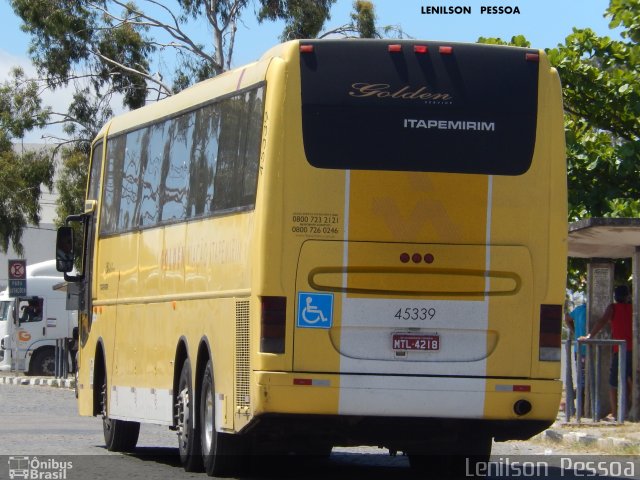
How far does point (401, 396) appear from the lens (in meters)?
10.9

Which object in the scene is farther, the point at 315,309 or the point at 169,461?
the point at 169,461

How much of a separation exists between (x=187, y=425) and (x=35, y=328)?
2955 centimetres

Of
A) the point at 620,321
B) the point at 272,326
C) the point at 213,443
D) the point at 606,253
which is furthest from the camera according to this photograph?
the point at 606,253

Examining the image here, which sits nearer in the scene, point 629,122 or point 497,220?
point 497,220

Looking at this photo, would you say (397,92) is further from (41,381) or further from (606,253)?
(41,381)

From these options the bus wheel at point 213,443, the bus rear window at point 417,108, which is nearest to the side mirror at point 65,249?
the bus wheel at point 213,443

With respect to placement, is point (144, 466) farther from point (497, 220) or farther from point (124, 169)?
point (497, 220)

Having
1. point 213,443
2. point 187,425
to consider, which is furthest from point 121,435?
point 213,443

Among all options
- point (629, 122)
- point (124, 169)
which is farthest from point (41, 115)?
point (124, 169)

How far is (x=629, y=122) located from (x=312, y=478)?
1366 cm

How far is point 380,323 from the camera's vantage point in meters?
10.9

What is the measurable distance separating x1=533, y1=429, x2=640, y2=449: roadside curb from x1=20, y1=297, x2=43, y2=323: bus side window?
86.3 feet

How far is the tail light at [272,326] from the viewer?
1079 centimetres

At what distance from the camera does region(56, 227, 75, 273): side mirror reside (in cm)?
1706
